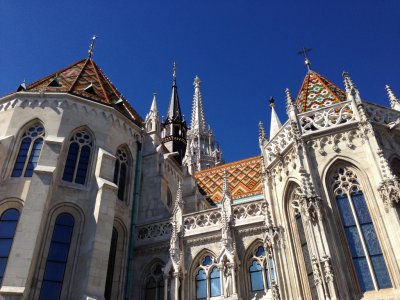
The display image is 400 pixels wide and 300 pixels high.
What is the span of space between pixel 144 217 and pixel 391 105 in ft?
33.4

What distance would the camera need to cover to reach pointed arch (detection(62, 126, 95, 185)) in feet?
48.0

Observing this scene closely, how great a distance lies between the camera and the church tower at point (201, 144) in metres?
45.5

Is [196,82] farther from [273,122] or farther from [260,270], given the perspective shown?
[260,270]

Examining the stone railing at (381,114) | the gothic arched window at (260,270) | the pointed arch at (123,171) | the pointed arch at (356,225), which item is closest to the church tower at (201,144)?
the pointed arch at (123,171)

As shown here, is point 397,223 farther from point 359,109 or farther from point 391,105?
point 391,105

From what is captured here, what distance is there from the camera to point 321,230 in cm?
1055

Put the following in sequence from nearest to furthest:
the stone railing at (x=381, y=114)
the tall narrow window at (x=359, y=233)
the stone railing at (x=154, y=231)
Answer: the tall narrow window at (x=359, y=233) < the stone railing at (x=381, y=114) < the stone railing at (x=154, y=231)

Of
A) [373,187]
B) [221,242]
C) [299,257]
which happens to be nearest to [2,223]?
[221,242]

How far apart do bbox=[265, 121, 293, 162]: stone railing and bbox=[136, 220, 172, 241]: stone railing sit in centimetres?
453

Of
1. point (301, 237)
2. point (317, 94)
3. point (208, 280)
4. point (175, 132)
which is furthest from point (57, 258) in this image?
point (175, 132)

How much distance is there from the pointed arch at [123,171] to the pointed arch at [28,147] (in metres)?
2.96

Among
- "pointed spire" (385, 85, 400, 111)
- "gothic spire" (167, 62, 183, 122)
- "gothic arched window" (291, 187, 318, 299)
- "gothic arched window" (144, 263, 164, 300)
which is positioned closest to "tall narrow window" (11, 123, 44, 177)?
"gothic arched window" (144, 263, 164, 300)

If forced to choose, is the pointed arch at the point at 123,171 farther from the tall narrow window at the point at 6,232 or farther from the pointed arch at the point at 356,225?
the pointed arch at the point at 356,225

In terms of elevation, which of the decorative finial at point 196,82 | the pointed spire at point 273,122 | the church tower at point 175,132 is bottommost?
the pointed spire at point 273,122
